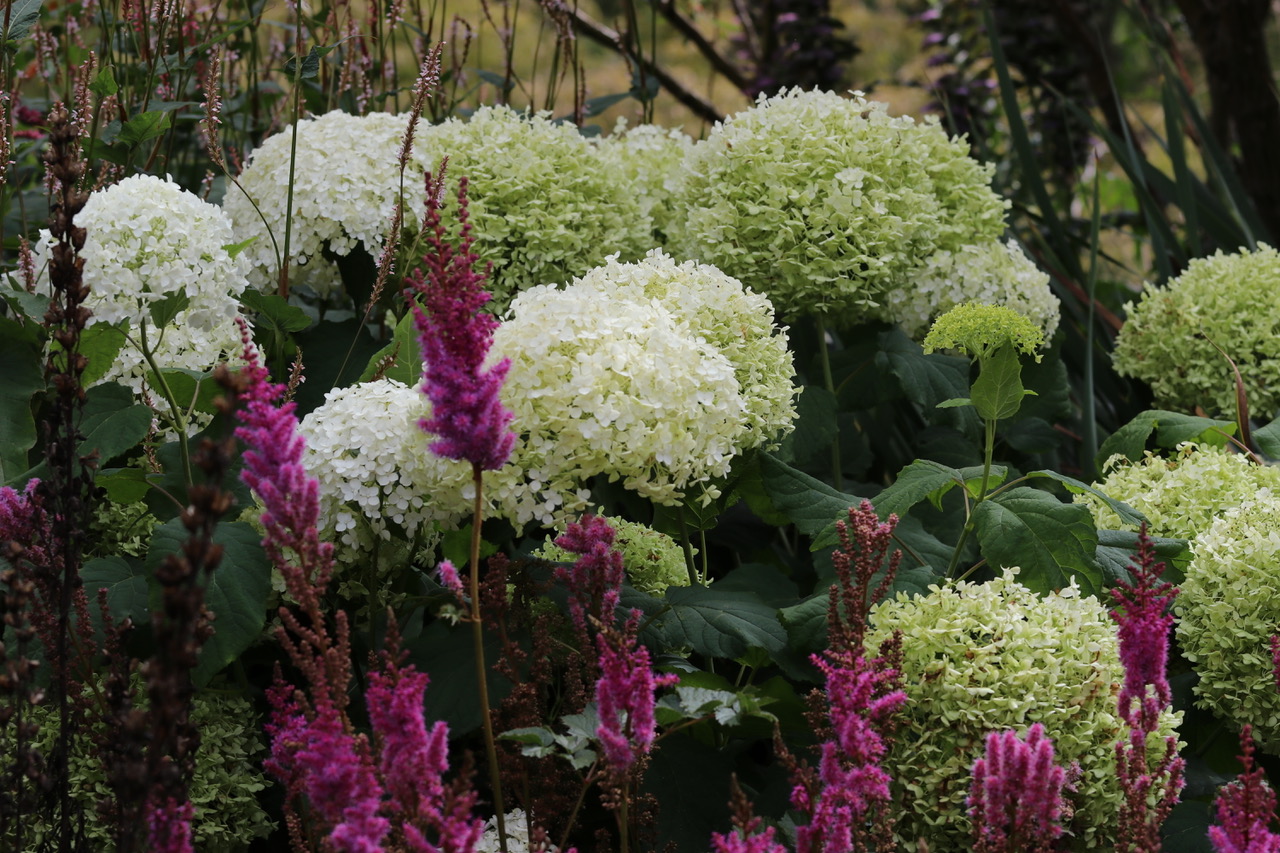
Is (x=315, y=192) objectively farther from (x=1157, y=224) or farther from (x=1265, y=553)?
(x=1157, y=224)

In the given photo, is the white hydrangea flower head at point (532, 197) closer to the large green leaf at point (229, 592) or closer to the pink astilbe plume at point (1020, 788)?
the large green leaf at point (229, 592)

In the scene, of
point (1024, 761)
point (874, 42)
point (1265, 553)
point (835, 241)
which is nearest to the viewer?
point (1024, 761)

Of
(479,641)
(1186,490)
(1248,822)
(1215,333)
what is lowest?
(1248,822)

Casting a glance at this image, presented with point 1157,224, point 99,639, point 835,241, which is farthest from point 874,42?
point 99,639

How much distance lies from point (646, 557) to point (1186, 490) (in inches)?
38.0

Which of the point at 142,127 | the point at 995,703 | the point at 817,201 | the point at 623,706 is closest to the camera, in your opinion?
the point at 623,706

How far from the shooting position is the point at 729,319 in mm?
1896

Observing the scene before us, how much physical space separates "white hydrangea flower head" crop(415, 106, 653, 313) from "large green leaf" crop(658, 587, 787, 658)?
0.87 meters

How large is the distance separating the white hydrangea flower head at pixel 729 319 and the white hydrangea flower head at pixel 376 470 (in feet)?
1.22

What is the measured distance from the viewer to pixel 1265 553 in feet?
5.79

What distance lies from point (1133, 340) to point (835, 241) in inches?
42.2

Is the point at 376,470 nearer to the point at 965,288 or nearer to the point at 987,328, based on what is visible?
the point at 987,328

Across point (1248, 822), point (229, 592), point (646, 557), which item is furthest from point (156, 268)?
point (1248, 822)

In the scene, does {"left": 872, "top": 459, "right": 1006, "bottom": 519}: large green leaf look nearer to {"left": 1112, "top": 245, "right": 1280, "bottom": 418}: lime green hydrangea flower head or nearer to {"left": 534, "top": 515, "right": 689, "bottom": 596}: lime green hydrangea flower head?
{"left": 534, "top": 515, "right": 689, "bottom": 596}: lime green hydrangea flower head
